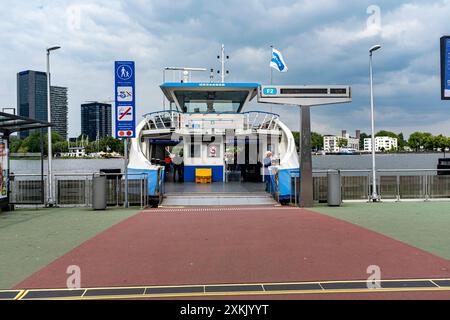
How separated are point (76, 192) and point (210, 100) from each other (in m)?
7.52

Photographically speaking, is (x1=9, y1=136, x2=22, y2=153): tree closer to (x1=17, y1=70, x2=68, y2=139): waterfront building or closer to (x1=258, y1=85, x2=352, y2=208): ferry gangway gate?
(x1=17, y1=70, x2=68, y2=139): waterfront building

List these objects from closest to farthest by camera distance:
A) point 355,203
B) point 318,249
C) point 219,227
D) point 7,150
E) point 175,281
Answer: point 175,281 < point 318,249 < point 219,227 < point 7,150 < point 355,203

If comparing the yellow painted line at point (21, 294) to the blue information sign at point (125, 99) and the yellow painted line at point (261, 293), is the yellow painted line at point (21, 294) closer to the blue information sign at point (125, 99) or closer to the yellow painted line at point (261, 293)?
the yellow painted line at point (261, 293)

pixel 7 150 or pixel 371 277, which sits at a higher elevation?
pixel 7 150

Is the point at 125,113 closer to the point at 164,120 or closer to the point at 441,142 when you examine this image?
the point at 164,120

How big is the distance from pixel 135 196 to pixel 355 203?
292 inches

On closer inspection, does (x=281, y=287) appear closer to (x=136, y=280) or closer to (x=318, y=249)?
(x=136, y=280)

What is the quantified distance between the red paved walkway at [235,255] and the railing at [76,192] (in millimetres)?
4086

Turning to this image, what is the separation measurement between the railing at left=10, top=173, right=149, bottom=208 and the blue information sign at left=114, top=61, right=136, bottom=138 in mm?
1531

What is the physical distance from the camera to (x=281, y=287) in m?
5.04

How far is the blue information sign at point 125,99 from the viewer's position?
1383 cm

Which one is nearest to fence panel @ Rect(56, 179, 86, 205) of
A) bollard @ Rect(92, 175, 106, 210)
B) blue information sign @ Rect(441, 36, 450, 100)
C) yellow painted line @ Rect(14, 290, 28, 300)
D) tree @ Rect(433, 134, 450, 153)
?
bollard @ Rect(92, 175, 106, 210)

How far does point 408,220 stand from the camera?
34.4ft
